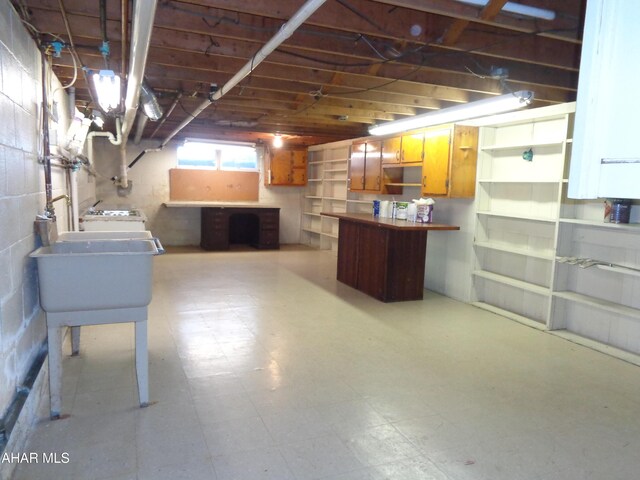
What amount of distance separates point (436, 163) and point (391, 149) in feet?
3.55

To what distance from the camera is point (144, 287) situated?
7.98 ft

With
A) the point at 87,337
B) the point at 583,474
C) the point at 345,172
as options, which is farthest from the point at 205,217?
the point at 583,474

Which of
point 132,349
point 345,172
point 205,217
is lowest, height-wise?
point 132,349

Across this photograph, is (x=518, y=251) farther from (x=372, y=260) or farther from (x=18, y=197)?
(x=18, y=197)

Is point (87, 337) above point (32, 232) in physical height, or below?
below

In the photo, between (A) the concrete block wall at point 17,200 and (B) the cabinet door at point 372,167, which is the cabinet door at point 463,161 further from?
(A) the concrete block wall at point 17,200

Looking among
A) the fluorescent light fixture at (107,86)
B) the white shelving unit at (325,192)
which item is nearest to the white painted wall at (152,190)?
the white shelving unit at (325,192)

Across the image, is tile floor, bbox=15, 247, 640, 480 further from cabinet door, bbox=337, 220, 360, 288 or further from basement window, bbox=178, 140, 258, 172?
basement window, bbox=178, 140, 258, 172

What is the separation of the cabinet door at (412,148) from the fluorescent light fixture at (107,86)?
3.38m

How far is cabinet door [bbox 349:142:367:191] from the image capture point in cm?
671

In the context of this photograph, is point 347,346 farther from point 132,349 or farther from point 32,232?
point 32,232

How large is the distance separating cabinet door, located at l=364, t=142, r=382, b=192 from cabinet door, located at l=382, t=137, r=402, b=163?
0.12m

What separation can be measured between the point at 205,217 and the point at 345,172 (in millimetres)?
2864

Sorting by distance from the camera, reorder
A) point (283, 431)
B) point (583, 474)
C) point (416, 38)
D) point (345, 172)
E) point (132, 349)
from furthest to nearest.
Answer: point (345, 172) < point (132, 349) < point (416, 38) < point (283, 431) < point (583, 474)
